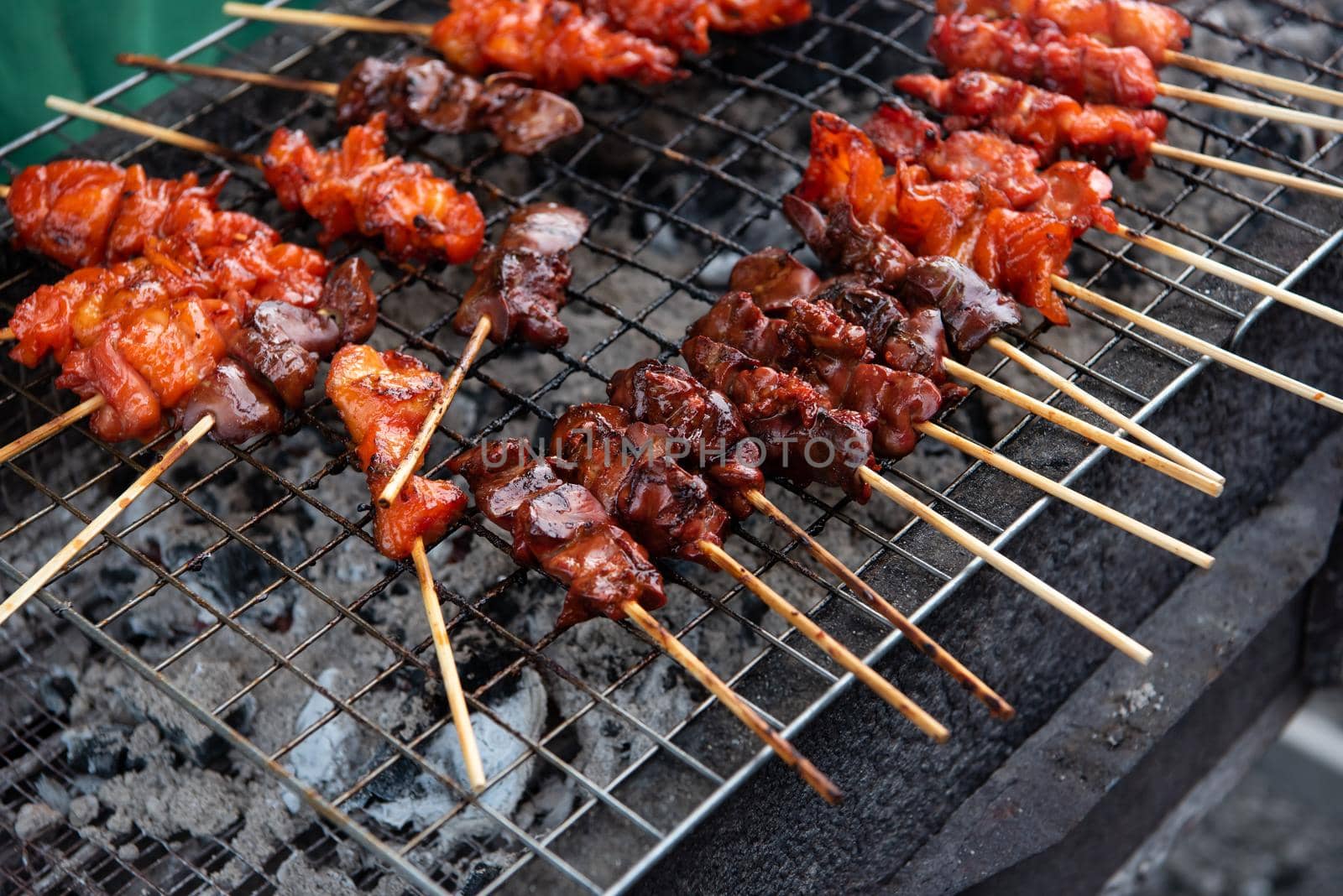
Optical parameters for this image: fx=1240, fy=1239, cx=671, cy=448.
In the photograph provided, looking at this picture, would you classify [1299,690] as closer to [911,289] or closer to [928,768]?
[928,768]

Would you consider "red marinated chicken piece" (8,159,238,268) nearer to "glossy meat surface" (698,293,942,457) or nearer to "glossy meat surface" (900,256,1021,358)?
"glossy meat surface" (698,293,942,457)

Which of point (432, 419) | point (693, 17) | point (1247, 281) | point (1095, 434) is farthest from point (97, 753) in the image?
point (1247, 281)

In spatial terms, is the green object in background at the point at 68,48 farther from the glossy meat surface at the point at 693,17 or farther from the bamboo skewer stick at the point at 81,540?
the bamboo skewer stick at the point at 81,540

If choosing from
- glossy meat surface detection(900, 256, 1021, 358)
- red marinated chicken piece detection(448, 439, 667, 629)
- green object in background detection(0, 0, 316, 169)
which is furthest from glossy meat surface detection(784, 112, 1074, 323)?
green object in background detection(0, 0, 316, 169)

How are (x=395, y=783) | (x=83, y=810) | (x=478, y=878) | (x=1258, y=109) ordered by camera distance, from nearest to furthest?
(x=478, y=878) < (x=395, y=783) < (x=83, y=810) < (x=1258, y=109)

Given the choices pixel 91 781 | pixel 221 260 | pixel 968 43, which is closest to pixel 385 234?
pixel 221 260

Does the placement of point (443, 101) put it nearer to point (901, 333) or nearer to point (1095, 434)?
point (901, 333)

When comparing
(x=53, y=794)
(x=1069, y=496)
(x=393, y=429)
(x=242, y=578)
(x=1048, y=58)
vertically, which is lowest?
(x=53, y=794)
